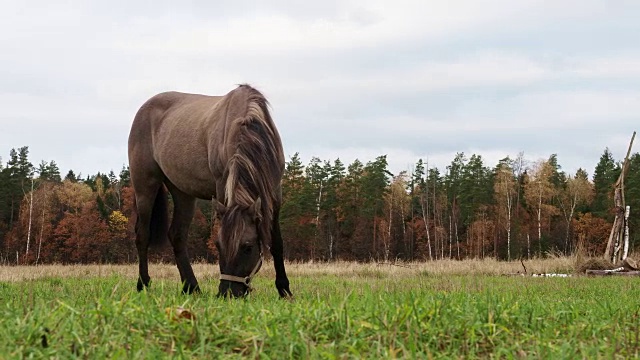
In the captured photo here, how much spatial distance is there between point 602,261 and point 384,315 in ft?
55.3

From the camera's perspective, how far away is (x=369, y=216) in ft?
255

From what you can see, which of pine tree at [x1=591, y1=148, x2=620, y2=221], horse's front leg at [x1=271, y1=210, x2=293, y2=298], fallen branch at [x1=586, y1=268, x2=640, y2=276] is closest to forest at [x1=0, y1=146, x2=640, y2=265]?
pine tree at [x1=591, y1=148, x2=620, y2=221]

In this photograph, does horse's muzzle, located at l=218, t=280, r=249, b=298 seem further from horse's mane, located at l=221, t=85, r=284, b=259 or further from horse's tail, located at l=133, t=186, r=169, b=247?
horse's tail, located at l=133, t=186, r=169, b=247

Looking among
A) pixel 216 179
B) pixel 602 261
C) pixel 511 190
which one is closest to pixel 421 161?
pixel 511 190

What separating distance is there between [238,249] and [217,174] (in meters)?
1.71

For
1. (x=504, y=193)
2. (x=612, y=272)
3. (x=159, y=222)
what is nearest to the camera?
(x=159, y=222)

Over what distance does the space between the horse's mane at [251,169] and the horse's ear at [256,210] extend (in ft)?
0.03

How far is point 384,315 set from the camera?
337 cm

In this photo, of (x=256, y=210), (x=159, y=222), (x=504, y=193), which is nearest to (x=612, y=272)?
(x=159, y=222)

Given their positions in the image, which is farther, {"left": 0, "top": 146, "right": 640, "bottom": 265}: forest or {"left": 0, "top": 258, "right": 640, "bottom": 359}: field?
{"left": 0, "top": 146, "right": 640, "bottom": 265}: forest

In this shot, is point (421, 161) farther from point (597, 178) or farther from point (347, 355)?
point (347, 355)

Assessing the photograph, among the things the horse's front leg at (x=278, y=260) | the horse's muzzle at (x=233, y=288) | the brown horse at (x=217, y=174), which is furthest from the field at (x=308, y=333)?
the horse's front leg at (x=278, y=260)

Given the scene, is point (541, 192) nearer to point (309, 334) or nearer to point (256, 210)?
point (256, 210)

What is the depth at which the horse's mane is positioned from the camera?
618cm
